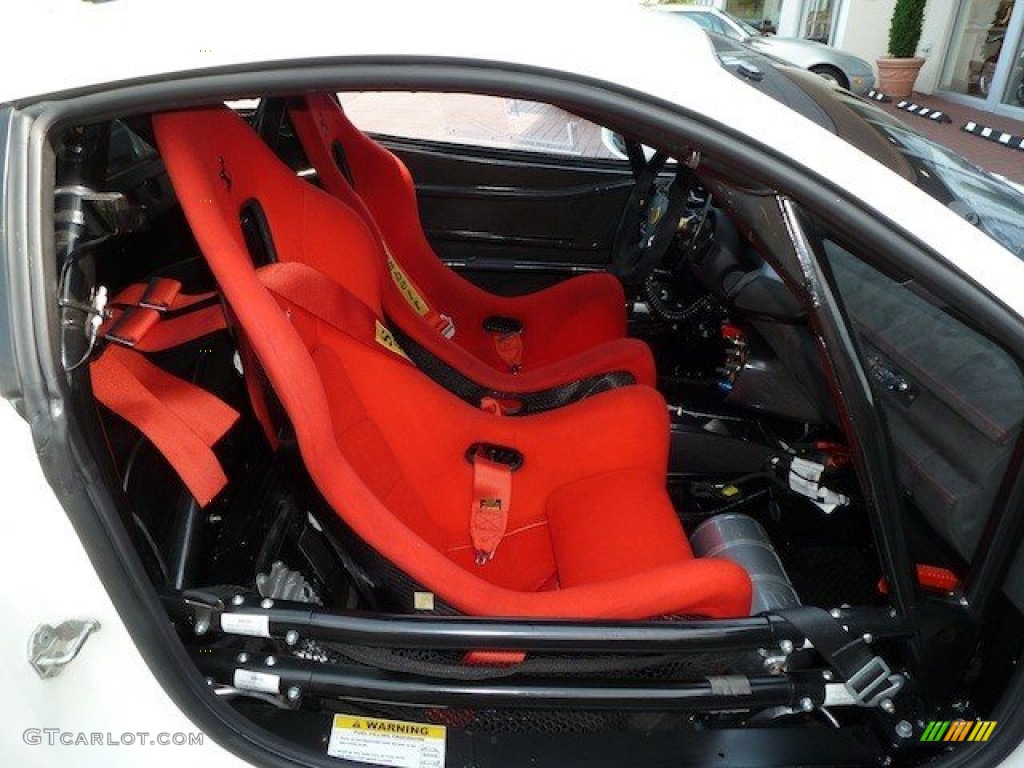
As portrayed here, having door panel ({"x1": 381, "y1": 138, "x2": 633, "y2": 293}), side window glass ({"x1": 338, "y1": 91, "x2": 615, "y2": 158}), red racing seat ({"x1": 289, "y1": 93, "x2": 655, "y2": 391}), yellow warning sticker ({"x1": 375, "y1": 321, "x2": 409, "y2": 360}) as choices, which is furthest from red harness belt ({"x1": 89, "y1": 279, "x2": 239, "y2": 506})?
side window glass ({"x1": 338, "y1": 91, "x2": 615, "y2": 158})

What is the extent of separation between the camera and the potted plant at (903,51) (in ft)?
26.6

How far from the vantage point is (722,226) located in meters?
2.04

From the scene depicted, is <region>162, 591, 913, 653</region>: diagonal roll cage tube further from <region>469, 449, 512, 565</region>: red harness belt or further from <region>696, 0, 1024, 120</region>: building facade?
<region>696, 0, 1024, 120</region>: building facade

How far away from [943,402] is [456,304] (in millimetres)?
1342

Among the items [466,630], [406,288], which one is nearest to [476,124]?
[406,288]

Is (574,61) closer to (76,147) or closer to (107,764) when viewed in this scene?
(76,147)

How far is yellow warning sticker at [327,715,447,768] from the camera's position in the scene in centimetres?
101

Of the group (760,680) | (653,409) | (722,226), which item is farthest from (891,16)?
(760,680)

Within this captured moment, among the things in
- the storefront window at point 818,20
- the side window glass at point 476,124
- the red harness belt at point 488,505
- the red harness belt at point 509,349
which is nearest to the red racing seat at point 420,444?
the red harness belt at point 488,505

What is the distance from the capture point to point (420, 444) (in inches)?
54.6

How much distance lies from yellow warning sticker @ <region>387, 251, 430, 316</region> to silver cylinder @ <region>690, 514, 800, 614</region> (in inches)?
34.6

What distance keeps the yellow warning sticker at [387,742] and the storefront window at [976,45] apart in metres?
8.87

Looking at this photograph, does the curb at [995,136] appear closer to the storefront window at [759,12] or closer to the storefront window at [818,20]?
the storefront window at [818,20]

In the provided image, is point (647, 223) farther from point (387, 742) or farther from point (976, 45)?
point (976, 45)
